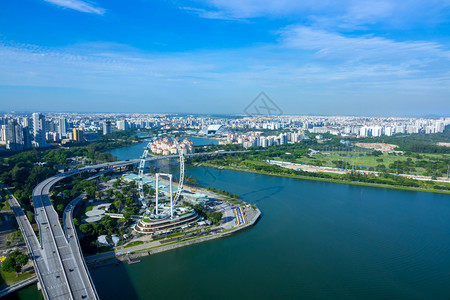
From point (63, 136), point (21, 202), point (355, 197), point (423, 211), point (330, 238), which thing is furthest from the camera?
point (63, 136)

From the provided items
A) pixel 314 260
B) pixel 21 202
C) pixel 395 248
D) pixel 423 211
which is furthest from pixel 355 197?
pixel 21 202

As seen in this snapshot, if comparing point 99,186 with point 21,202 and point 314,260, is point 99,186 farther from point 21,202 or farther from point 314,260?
point 314,260

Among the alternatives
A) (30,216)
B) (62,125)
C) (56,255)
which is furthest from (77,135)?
(56,255)

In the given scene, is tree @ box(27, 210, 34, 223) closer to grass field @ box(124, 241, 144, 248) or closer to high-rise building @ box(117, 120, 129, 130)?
grass field @ box(124, 241, 144, 248)

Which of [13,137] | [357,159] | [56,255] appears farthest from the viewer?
[357,159]

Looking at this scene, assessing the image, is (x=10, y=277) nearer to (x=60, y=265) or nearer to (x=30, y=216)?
(x=60, y=265)

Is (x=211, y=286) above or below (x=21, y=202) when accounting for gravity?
below

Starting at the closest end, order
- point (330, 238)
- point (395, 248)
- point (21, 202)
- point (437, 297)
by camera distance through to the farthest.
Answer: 1. point (437, 297)
2. point (395, 248)
3. point (330, 238)
4. point (21, 202)

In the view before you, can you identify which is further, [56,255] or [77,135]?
[77,135]
